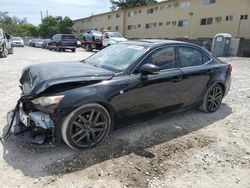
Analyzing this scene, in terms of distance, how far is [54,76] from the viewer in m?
3.35

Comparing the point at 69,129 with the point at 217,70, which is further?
the point at 217,70

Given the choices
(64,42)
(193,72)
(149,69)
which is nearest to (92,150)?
(149,69)

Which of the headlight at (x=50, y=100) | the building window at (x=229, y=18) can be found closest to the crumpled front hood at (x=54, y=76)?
the headlight at (x=50, y=100)

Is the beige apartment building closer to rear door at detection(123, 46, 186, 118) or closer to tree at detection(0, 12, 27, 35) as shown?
rear door at detection(123, 46, 186, 118)

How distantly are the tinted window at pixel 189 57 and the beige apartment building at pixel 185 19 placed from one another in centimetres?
2173

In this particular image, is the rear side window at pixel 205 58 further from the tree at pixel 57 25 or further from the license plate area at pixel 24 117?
the tree at pixel 57 25

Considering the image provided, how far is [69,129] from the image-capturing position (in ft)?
10.7

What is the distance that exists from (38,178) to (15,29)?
7264 cm

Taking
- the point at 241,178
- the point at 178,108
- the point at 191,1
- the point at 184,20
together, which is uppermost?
the point at 191,1

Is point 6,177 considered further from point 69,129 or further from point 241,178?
point 241,178

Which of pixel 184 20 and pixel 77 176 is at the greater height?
pixel 184 20

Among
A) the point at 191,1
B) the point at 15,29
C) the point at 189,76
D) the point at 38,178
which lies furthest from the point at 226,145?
the point at 15,29

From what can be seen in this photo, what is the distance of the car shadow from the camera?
3.11 metres

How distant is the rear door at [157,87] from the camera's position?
12.4 ft
